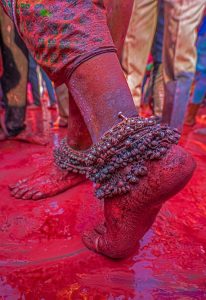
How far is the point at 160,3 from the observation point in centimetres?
278

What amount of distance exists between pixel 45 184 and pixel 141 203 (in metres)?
0.62

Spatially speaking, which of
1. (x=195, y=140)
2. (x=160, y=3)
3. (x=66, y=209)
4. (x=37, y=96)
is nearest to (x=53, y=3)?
(x=66, y=209)

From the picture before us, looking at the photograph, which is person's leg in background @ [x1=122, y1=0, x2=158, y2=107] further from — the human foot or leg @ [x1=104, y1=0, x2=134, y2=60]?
the human foot

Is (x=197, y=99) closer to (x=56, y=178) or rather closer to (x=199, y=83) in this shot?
(x=199, y=83)

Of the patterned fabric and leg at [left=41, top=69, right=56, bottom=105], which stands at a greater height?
the patterned fabric

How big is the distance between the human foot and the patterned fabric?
0.75 ft

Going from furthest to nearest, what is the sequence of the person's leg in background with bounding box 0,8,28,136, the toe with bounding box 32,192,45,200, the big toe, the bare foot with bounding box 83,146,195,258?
the person's leg in background with bounding box 0,8,28,136 → the toe with bounding box 32,192,45,200 → the big toe → the bare foot with bounding box 83,146,195,258

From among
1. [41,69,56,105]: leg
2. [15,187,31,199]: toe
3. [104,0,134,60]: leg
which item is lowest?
[41,69,56,105]: leg

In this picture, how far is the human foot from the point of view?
2.25 ft

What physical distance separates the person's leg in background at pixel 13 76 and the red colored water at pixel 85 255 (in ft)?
3.00

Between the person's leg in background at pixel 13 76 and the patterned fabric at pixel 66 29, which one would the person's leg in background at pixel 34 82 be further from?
the patterned fabric at pixel 66 29

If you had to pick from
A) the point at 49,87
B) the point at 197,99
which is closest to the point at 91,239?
the point at 197,99

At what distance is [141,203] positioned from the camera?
714mm

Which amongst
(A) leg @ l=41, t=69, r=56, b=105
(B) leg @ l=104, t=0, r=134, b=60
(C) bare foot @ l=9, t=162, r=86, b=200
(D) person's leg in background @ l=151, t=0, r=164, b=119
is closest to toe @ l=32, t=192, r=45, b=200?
(C) bare foot @ l=9, t=162, r=86, b=200
